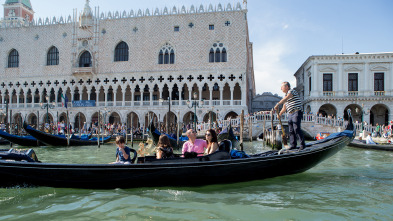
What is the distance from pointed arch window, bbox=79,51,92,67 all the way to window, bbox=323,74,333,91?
14.1 metres

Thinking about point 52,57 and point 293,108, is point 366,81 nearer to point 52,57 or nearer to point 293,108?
point 293,108

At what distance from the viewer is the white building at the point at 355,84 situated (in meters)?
16.2

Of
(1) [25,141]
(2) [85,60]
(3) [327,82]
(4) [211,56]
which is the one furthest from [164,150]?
(2) [85,60]

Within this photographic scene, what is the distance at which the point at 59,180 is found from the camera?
3.62m

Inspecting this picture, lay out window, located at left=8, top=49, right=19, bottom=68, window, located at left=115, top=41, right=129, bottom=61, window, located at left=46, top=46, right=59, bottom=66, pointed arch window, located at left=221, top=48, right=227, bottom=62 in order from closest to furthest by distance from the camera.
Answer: pointed arch window, located at left=221, top=48, right=227, bottom=62
window, located at left=115, top=41, right=129, bottom=61
window, located at left=46, top=46, right=59, bottom=66
window, located at left=8, top=49, right=19, bottom=68

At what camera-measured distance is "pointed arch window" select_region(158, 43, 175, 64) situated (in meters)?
18.2

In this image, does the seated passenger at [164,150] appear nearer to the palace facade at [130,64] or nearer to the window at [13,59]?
the palace facade at [130,64]

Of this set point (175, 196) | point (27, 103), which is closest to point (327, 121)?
point (175, 196)

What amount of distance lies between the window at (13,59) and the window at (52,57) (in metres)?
2.46

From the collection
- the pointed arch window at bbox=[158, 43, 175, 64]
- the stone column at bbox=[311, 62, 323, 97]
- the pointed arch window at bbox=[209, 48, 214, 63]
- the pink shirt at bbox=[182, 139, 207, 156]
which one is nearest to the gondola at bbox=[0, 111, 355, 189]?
the pink shirt at bbox=[182, 139, 207, 156]

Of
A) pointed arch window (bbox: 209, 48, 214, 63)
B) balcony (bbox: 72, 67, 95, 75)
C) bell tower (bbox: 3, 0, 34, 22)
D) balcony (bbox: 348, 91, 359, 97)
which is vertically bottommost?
balcony (bbox: 348, 91, 359, 97)

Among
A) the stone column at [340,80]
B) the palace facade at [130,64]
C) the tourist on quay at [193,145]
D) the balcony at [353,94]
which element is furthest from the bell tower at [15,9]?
the tourist on quay at [193,145]

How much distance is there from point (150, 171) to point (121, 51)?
16.5 meters

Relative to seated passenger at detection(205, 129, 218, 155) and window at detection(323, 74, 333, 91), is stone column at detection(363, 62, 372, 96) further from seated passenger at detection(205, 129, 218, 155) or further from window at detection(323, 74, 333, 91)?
seated passenger at detection(205, 129, 218, 155)
